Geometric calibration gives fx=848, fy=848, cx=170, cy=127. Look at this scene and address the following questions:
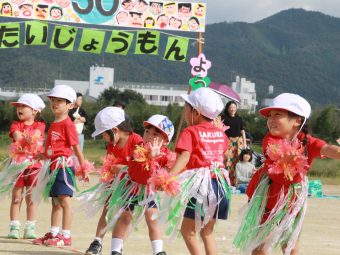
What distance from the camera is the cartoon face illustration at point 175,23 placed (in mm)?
15594

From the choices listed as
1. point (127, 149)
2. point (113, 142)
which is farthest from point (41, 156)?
point (127, 149)

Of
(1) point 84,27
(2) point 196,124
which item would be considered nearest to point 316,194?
(1) point 84,27

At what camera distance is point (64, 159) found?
7590mm

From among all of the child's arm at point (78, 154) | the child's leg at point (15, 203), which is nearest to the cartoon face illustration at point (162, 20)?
the child's leg at point (15, 203)

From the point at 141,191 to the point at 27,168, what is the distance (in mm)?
1901

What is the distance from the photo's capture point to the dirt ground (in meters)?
7.30

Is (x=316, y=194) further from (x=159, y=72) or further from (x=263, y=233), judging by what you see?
(x=159, y=72)

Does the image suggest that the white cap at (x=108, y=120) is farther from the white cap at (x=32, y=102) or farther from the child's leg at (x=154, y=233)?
the white cap at (x=32, y=102)

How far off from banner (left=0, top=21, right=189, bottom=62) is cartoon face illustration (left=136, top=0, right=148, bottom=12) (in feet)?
1.32

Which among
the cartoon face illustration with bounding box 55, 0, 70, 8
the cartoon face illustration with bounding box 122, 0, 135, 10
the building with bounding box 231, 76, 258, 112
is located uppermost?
the building with bounding box 231, 76, 258, 112

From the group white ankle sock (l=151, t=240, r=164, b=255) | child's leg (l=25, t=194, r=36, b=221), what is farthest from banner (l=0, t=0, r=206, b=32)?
white ankle sock (l=151, t=240, r=164, b=255)

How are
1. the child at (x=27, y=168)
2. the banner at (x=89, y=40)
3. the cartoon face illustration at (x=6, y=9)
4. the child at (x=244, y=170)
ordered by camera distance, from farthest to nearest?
the cartoon face illustration at (x=6, y=9) < the banner at (x=89, y=40) < the child at (x=244, y=170) < the child at (x=27, y=168)

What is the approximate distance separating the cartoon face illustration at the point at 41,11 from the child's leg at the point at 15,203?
24.2 ft

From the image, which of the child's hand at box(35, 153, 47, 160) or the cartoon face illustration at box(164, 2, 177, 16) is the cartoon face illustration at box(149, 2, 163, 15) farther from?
the child's hand at box(35, 153, 47, 160)
